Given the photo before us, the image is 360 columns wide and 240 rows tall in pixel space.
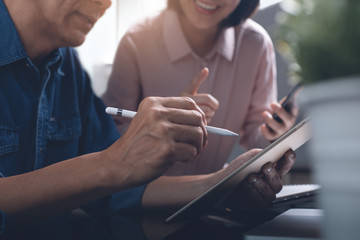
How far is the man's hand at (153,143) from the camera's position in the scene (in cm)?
50

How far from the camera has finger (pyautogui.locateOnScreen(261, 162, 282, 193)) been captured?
0.59 metres

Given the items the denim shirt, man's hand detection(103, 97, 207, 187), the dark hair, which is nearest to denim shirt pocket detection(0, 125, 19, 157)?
the denim shirt

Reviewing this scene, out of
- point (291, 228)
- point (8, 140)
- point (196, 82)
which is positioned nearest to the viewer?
point (291, 228)

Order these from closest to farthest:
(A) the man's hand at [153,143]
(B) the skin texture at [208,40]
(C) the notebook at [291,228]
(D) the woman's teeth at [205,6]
A: (C) the notebook at [291,228] → (A) the man's hand at [153,143] → (B) the skin texture at [208,40] → (D) the woman's teeth at [205,6]

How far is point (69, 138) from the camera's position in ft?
2.85

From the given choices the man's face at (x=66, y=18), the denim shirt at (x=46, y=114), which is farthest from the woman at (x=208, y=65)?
the man's face at (x=66, y=18)

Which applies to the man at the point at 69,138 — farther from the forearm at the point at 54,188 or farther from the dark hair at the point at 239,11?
the dark hair at the point at 239,11

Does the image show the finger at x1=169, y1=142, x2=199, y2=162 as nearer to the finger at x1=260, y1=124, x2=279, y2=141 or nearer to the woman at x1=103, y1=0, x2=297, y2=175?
the finger at x1=260, y1=124, x2=279, y2=141

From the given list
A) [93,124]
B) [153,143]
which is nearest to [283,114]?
[93,124]

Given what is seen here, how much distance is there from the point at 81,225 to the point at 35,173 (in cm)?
10

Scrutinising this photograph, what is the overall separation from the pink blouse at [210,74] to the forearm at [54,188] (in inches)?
26.9

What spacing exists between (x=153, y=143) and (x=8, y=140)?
384 mm

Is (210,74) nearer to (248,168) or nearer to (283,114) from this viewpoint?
(283,114)

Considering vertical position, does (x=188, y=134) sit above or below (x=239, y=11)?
below
